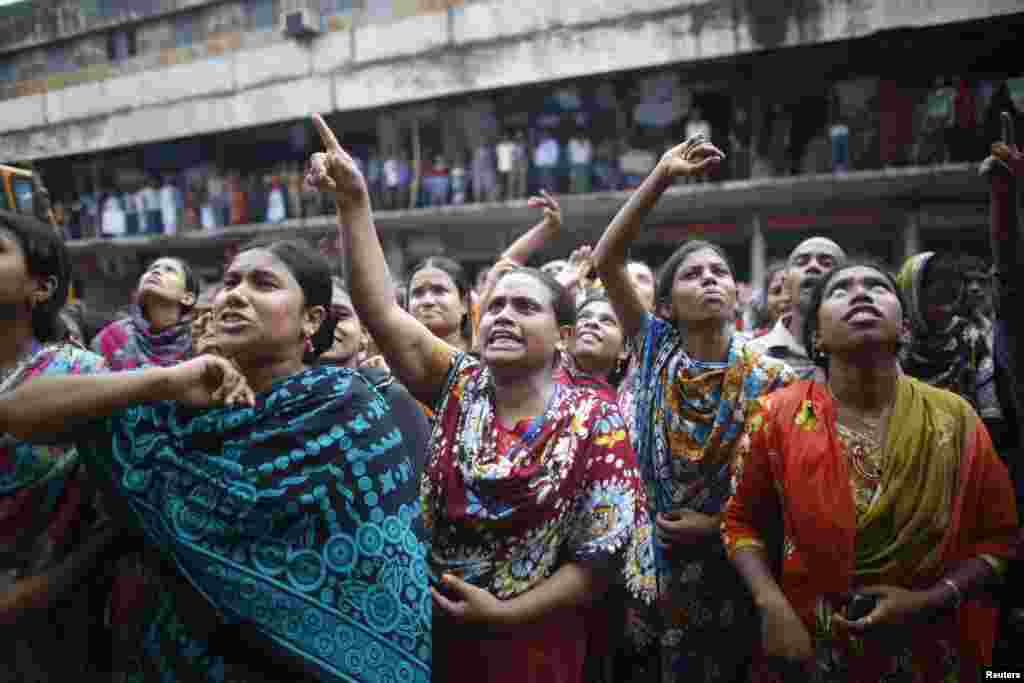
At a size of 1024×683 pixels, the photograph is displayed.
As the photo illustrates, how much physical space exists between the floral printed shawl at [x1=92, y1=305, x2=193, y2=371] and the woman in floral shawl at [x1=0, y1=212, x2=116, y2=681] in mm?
2471

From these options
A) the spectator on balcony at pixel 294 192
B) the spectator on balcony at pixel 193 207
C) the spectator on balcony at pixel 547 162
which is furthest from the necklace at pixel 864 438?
the spectator on balcony at pixel 193 207

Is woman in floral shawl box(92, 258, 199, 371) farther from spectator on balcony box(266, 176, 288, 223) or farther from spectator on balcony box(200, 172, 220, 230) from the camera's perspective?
spectator on balcony box(200, 172, 220, 230)

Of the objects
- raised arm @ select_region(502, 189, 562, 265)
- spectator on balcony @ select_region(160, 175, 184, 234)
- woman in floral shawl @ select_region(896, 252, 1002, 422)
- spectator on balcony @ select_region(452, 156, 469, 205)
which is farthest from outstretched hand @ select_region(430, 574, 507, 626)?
spectator on balcony @ select_region(160, 175, 184, 234)

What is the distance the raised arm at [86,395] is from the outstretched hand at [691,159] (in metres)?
1.71

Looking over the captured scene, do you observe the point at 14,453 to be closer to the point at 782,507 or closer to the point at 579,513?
the point at 579,513

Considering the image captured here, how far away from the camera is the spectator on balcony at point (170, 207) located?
17062 mm

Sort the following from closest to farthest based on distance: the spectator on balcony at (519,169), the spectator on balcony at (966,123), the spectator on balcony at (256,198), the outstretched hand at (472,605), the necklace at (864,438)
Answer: the outstretched hand at (472,605) < the necklace at (864,438) < the spectator on balcony at (966,123) < the spectator on balcony at (519,169) < the spectator on balcony at (256,198)

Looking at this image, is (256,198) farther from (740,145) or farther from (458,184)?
(740,145)

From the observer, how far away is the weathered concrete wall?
1197cm

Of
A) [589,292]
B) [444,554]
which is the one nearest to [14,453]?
[444,554]

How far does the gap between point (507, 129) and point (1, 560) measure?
14348 millimetres

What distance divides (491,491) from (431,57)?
14.2 m

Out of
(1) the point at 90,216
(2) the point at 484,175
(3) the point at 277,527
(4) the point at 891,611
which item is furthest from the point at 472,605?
(1) the point at 90,216

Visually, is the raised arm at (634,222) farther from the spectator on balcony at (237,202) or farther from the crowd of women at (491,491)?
the spectator on balcony at (237,202)
